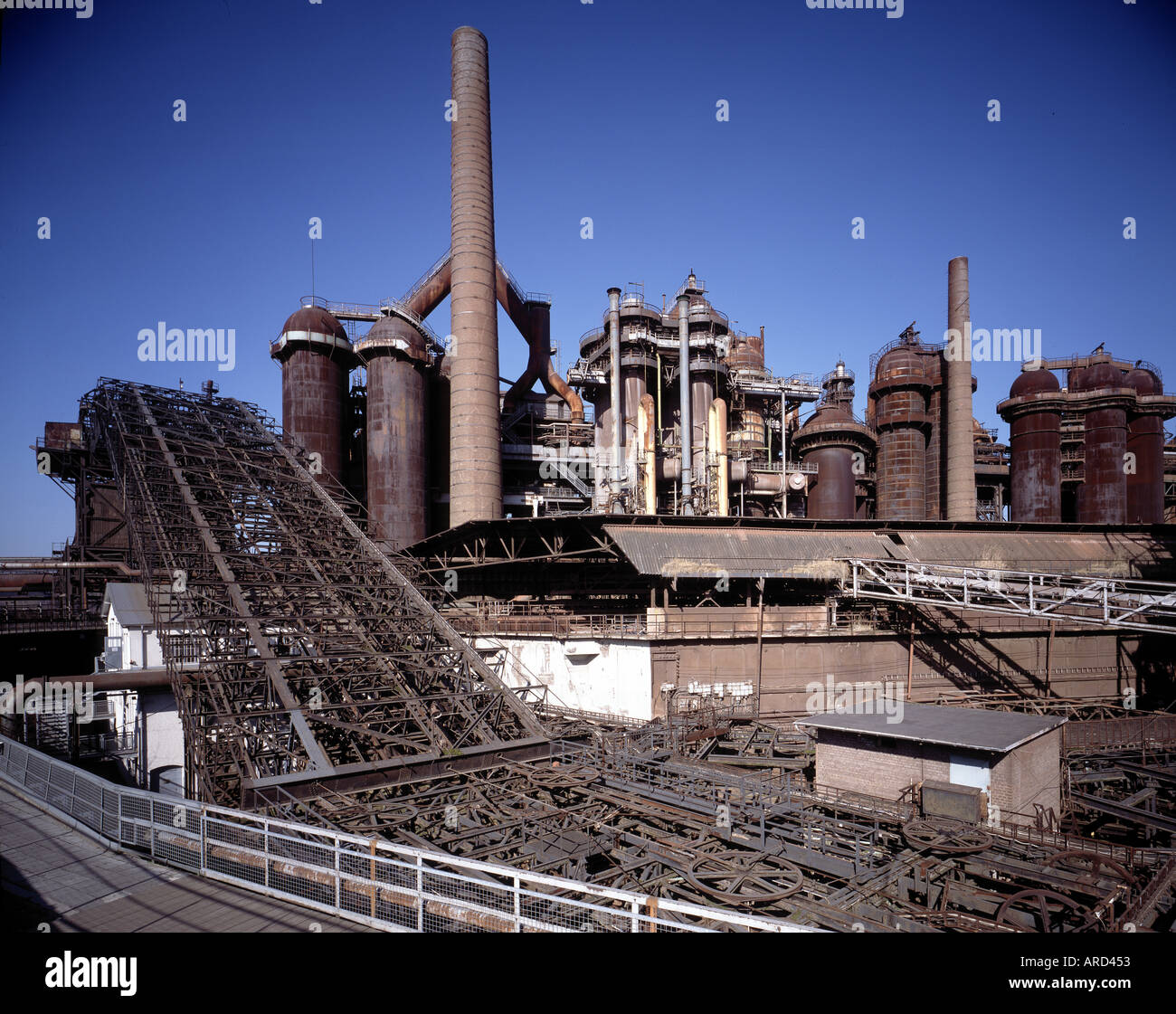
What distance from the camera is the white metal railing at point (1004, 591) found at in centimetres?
1950

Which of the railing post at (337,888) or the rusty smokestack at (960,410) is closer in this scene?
the railing post at (337,888)

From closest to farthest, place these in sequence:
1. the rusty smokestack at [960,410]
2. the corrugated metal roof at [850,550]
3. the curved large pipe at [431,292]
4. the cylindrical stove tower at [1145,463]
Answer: the corrugated metal roof at [850,550]
the curved large pipe at [431,292]
the rusty smokestack at [960,410]
the cylindrical stove tower at [1145,463]

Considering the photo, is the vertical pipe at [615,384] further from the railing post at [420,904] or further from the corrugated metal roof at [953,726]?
the railing post at [420,904]

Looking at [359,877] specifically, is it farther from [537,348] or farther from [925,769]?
[537,348]

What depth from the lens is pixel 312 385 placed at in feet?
113

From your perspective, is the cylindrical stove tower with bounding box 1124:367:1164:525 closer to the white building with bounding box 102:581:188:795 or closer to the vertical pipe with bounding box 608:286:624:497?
the vertical pipe with bounding box 608:286:624:497

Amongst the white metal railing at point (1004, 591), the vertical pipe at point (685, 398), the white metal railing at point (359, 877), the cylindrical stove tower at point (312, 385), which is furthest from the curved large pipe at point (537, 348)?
the white metal railing at point (359, 877)

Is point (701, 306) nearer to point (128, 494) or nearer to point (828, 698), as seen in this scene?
point (828, 698)

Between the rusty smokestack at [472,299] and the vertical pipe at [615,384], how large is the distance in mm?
6569

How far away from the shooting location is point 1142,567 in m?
29.7

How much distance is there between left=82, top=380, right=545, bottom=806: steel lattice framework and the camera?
14.1 meters

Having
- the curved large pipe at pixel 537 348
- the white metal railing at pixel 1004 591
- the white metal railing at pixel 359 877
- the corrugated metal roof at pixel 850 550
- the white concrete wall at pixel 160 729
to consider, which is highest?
the curved large pipe at pixel 537 348

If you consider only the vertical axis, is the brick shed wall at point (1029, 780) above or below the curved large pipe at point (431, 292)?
below
